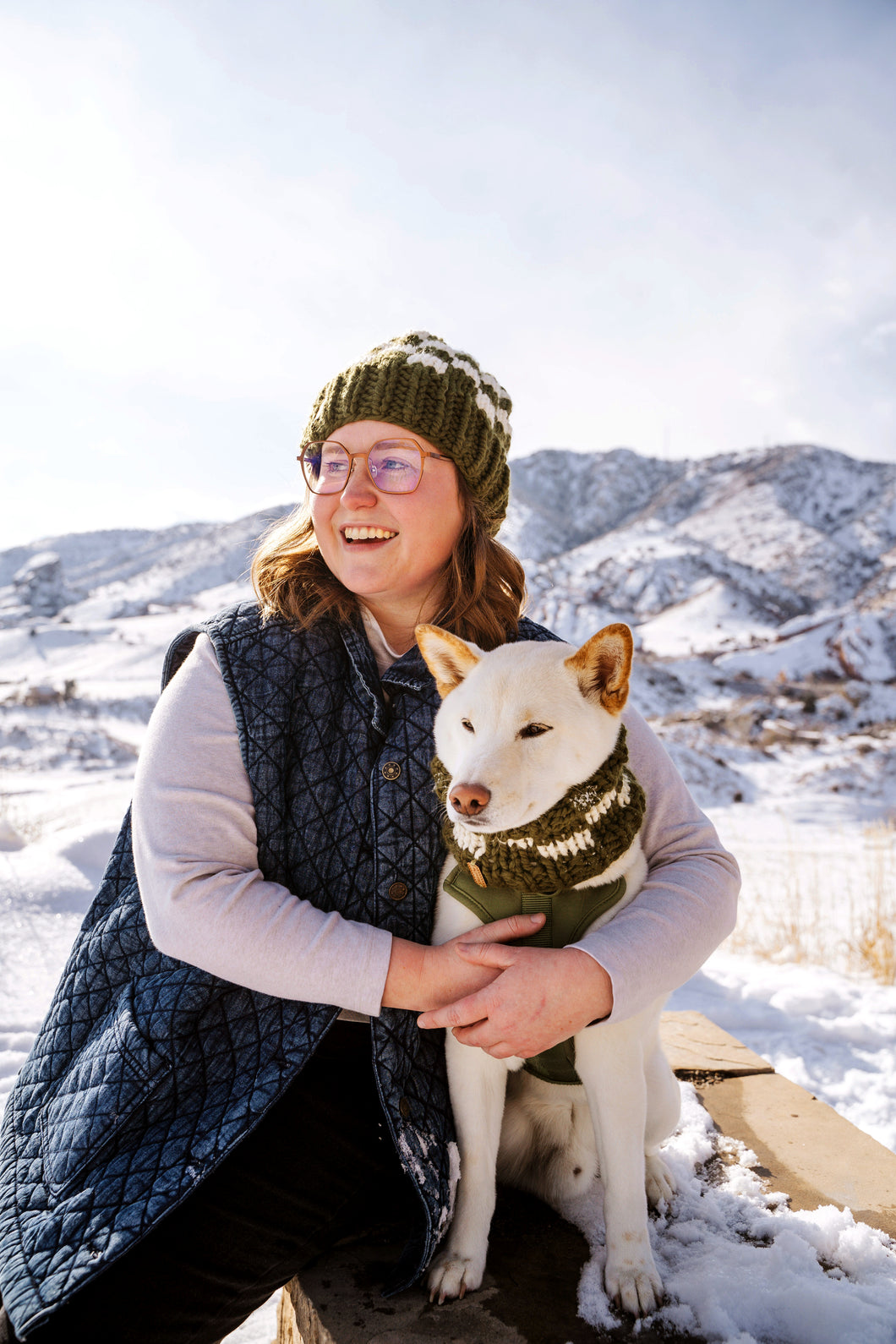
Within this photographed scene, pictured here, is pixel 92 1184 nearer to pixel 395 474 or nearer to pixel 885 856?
pixel 395 474

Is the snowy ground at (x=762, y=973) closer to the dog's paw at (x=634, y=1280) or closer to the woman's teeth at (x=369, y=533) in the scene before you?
the dog's paw at (x=634, y=1280)

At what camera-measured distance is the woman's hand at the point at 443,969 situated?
4.65 feet

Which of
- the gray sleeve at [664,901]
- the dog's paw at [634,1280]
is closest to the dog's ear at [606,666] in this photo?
the gray sleeve at [664,901]

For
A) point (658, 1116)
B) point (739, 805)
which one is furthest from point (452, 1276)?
point (739, 805)

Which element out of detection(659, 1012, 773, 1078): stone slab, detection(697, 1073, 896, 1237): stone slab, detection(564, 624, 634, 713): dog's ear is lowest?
detection(659, 1012, 773, 1078): stone slab

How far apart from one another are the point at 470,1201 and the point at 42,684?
18.3m

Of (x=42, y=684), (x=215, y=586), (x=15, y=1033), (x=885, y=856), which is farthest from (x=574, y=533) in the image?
(x=15, y=1033)

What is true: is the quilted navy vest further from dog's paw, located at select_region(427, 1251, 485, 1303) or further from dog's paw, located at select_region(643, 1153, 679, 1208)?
dog's paw, located at select_region(643, 1153, 679, 1208)

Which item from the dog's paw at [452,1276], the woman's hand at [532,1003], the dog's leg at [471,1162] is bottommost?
the dog's paw at [452,1276]

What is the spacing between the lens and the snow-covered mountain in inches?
530

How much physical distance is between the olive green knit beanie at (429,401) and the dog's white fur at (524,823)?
0.54 meters

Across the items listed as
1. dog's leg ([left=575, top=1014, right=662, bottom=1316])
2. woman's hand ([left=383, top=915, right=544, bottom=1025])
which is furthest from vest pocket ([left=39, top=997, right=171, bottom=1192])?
dog's leg ([left=575, top=1014, right=662, bottom=1316])

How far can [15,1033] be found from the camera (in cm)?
281

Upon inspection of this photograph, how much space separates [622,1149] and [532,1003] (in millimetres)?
387
